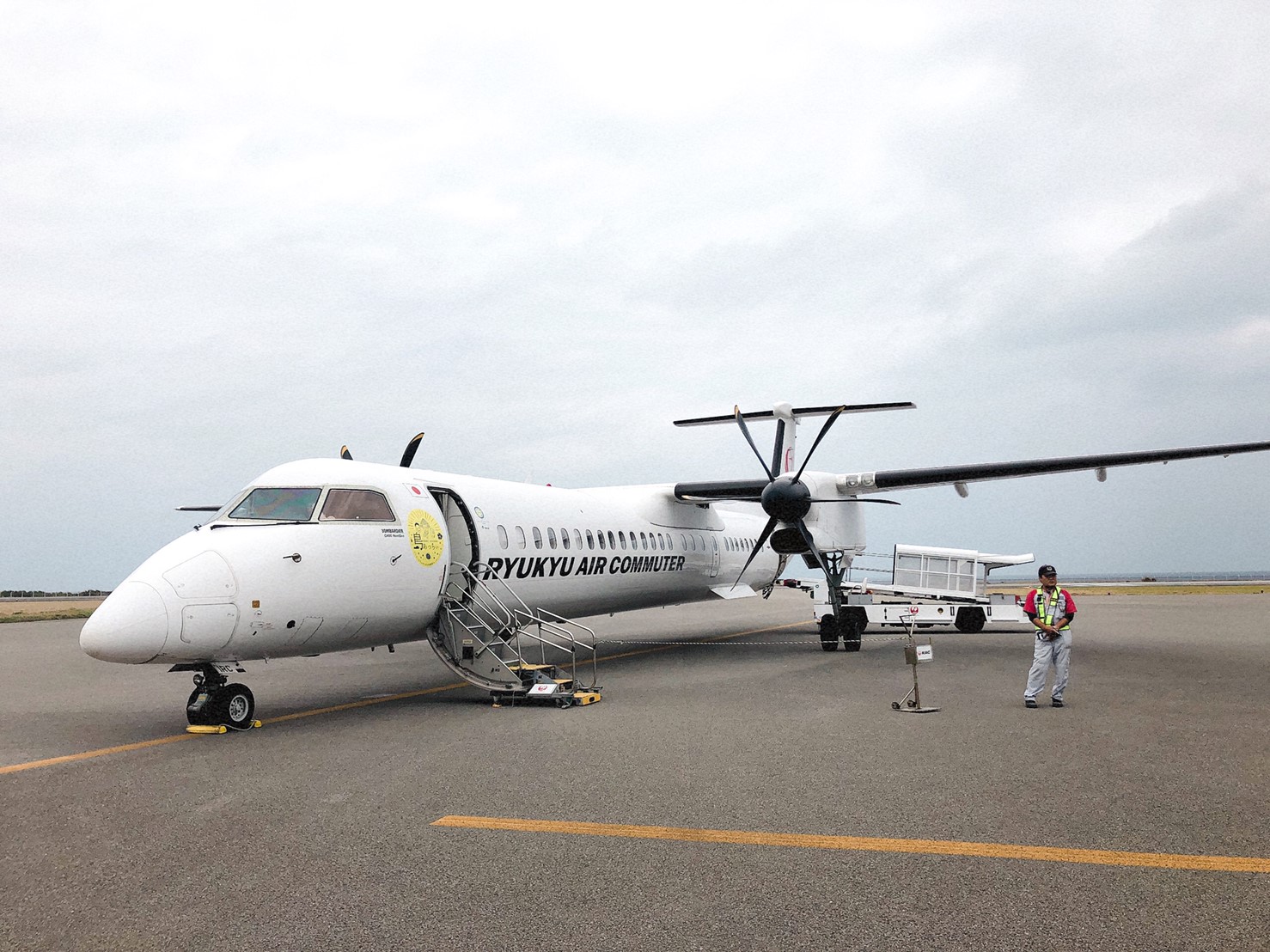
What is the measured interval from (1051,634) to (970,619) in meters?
12.2

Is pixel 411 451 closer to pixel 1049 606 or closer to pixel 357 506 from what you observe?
pixel 357 506

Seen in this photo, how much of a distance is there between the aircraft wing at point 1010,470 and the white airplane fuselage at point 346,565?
632cm

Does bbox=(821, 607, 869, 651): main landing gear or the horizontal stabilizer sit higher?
the horizontal stabilizer

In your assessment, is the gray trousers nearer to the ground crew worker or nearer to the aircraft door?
the ground crew worker

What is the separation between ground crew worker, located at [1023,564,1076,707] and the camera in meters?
9.91

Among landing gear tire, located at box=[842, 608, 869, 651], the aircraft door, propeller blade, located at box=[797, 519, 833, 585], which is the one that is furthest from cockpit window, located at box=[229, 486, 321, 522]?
landing gear tire, located at box=[842, 608, 869, 651]

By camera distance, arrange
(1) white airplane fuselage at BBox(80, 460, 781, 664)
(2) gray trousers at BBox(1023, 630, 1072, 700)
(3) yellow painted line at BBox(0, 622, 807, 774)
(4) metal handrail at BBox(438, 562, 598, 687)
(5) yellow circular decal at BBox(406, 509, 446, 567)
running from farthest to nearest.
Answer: (4) metal handrail at BBox(438, 562, 598, 687), (5) yellow circular decal at BBox(406, 509, 446, 567), (2) gray trousers at BBox(1023, 630, 1072, 700), (1) white airplane fuselage at BBox(80, 460, 781, 664), (3) yellow painted line at BBox(0, 622, 807, 774)

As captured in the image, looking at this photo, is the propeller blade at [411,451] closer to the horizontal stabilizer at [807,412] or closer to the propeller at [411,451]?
the propeller at [411,451]

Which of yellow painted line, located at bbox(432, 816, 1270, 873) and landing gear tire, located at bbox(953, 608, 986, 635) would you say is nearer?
yellow painted line, located at bbox(432, 816, 1270, 873)

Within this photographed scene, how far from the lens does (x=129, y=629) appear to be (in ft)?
26.2

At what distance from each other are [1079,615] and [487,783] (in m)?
27.2

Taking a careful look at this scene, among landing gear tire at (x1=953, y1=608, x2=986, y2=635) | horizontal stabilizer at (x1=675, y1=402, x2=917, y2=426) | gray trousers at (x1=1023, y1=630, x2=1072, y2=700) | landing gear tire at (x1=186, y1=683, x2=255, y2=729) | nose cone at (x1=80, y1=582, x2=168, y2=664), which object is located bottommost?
landing gear tire at (x1=953, y1=608, x2=986, y2=635)

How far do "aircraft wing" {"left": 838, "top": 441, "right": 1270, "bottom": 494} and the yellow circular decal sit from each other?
35.9 feet

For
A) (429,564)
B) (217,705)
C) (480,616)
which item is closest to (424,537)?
(429,564)
